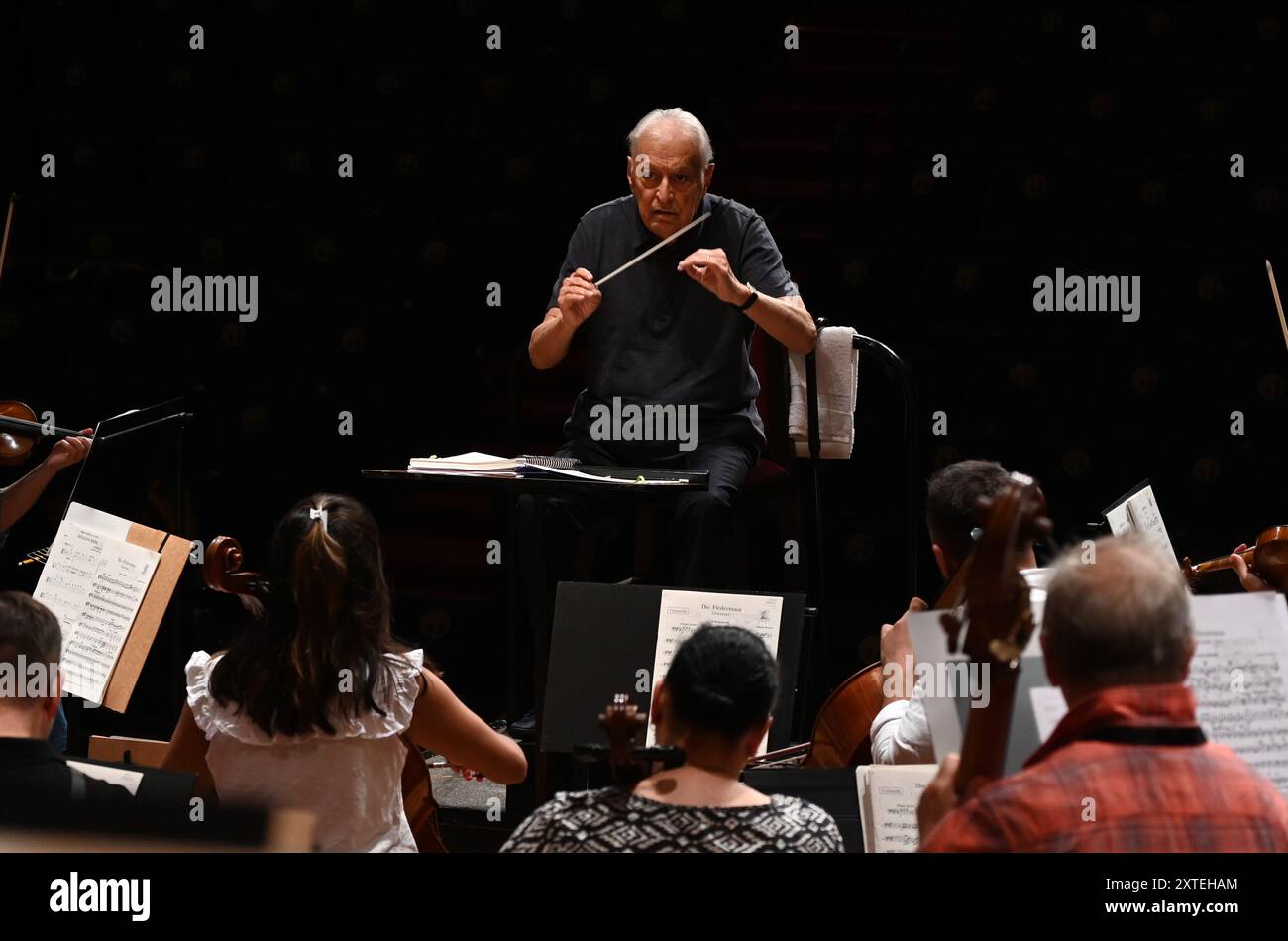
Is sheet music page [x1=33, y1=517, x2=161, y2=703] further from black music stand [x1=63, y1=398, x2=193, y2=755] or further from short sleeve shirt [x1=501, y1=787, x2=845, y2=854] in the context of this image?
short sleeve shirt [x1=501, y1=787, x2=845, y2=854]

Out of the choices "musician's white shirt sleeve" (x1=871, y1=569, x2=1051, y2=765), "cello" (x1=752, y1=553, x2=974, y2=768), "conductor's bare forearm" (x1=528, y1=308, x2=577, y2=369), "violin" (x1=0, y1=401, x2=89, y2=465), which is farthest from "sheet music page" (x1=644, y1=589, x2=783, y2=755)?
"violin" (x1=0, y1=401, x2=89, y2=465)

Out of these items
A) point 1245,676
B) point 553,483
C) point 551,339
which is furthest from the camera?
point 551,339

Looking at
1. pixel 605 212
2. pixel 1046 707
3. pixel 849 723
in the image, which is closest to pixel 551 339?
pixel 605 212

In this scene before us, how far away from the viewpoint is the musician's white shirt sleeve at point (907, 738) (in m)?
2.36

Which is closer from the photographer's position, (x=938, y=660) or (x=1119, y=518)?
(x=938, y=660)

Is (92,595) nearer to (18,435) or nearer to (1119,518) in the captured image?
(18,435)

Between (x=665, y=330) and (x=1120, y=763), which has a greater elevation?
Answer: (x=665, y=330)

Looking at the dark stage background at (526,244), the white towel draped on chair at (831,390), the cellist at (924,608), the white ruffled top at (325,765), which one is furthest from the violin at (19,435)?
the cellist at (924,608)

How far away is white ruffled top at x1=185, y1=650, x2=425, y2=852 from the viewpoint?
2.29 m

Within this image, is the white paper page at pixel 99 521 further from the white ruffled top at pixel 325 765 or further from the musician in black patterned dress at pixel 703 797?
the musician in black patterned dress at pixel 703 797

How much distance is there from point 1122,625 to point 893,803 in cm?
68

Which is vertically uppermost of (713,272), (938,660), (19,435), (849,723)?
(713,272)

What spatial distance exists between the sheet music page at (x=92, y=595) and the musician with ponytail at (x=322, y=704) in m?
0.42

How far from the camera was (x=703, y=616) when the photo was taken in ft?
9.38
